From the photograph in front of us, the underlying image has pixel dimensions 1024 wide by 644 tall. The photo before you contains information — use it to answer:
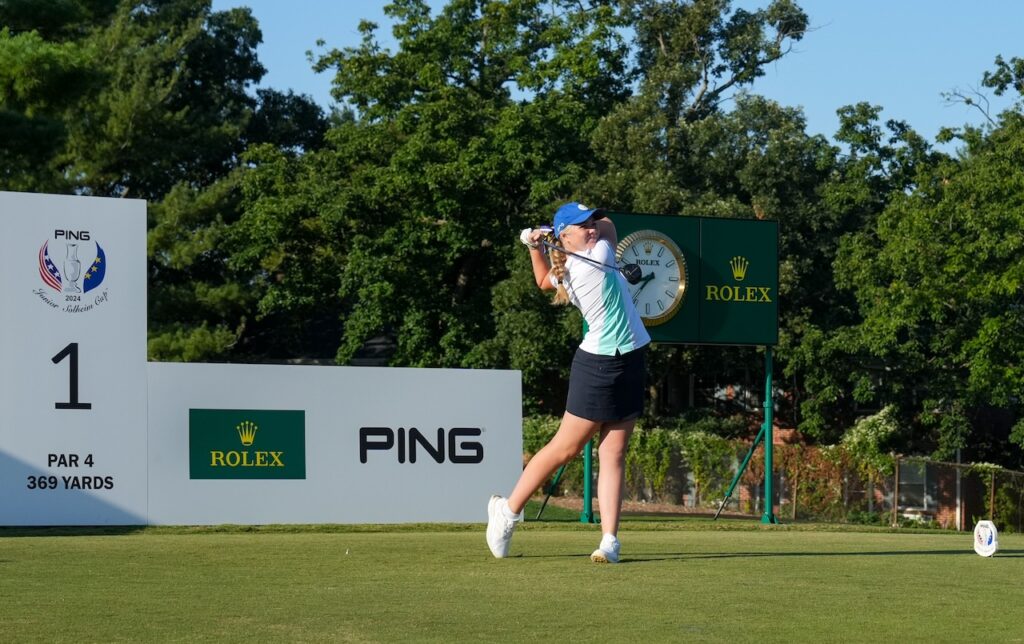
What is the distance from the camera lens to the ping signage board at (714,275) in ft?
56.2

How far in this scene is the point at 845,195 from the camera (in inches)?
1389

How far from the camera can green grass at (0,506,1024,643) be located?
501cm

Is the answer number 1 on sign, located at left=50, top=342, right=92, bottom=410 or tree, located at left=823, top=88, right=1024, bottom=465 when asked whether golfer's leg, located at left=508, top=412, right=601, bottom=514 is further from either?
tree, located at left=823, top=88, right=1024, bottom=465

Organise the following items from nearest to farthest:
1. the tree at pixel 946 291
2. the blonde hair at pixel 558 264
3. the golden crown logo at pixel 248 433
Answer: the blonde hair at pixel 558 264 < the golden crown logo at pixel 248 433 < the tree at pixel 946 291

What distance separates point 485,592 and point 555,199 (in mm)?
29624

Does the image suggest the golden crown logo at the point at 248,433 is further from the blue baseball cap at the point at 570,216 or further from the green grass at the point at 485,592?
the blue baseball cap at the point at 570,216

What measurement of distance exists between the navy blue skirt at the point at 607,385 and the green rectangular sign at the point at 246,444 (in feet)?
18.9

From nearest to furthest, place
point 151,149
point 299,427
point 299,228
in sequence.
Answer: point 299,427 < point 299,228 < point 151,149

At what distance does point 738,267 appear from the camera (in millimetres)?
17516

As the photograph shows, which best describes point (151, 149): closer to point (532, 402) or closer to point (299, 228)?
point (299, 228)

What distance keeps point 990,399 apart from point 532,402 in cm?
1093

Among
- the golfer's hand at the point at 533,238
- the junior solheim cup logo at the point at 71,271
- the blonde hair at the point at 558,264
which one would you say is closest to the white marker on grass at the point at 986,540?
the blonde hair at the point at 558,264

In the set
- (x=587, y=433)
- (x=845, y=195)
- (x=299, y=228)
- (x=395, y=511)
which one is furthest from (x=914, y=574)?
(x=299, y=228)

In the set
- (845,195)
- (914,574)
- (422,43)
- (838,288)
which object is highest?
(422,43)
